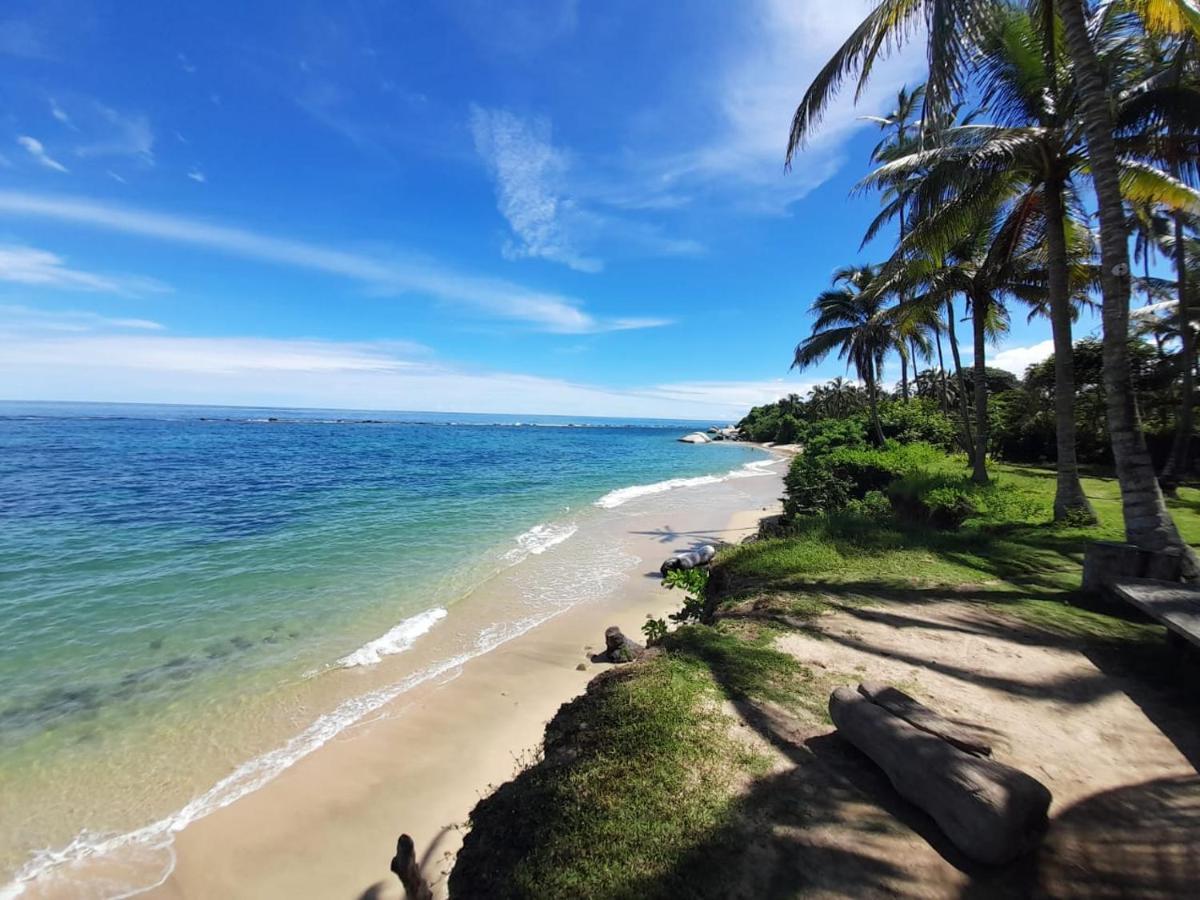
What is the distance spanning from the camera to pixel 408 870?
12.4 ft

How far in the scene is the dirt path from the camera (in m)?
2.39

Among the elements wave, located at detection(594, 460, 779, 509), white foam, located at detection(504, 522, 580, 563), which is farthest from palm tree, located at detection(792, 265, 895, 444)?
white foam, located at detection(504, 522, 580, 563)

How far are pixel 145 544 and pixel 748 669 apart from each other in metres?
15.0

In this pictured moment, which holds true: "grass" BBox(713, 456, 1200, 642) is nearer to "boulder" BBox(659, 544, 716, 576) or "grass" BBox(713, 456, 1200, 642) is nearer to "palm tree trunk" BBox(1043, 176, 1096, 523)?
"palm tree trunk" BBox(1043, 176, 1096, 523)

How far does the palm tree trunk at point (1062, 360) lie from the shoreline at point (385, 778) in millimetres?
7382

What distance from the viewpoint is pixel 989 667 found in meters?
4.54

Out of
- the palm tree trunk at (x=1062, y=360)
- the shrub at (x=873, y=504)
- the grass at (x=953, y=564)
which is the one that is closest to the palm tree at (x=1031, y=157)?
the palm tree trunk at (x=1062, y=360)

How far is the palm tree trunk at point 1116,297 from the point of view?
6059 millimetres

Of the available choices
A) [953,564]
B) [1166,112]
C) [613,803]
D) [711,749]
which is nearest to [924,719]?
[711,749]

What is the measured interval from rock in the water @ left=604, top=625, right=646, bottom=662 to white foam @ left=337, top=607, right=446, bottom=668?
10.4 feet

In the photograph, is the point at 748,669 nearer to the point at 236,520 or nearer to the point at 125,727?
the point at 125,727

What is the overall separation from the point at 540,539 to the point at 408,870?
1147 centimetres

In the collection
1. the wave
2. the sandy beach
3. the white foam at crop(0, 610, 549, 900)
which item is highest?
the wave

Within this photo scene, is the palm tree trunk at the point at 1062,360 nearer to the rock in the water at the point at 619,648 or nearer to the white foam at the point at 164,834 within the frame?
the rock in the water at the point at 619,648
